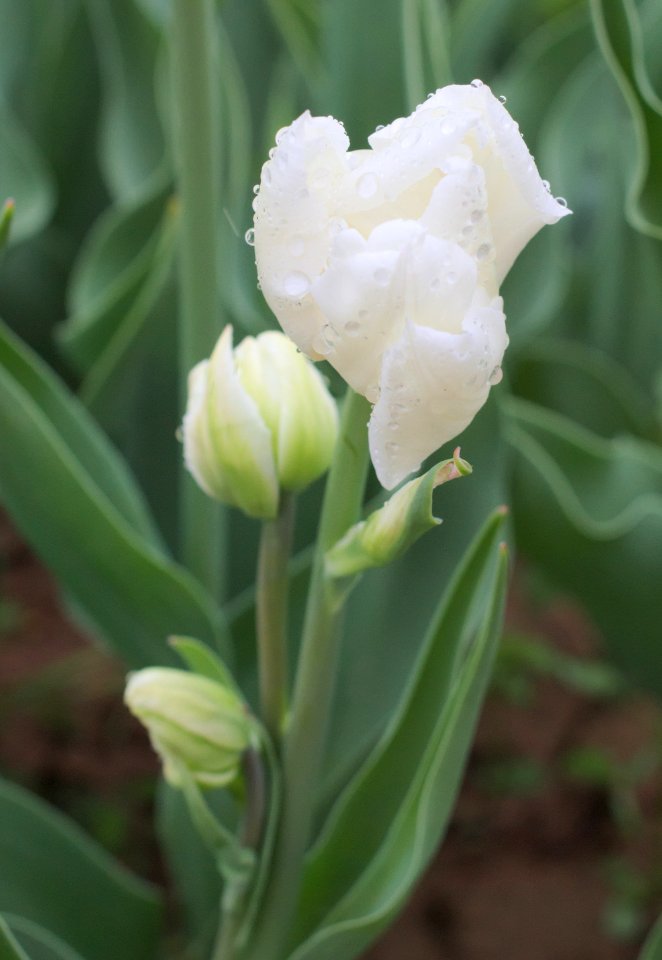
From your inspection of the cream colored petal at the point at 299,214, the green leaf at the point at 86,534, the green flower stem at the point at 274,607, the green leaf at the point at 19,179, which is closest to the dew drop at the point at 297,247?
the cream colored petal at the point at 299,214

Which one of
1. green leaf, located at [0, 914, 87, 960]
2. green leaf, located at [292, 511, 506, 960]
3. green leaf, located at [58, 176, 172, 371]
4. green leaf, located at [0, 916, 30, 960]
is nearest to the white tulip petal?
green leaf, located at [292, 511, 506, 960]

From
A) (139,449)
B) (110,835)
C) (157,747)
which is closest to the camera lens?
(157,747)

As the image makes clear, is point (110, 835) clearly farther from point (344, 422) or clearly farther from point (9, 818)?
point (344, 422)

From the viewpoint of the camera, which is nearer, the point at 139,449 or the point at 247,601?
the point at 247,601

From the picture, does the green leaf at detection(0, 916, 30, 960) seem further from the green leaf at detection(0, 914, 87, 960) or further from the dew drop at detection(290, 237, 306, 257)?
the dew drop at detection(290, 237, 306, 257)

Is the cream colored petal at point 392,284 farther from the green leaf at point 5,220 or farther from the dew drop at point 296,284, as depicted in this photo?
the green leaf at point 5,220

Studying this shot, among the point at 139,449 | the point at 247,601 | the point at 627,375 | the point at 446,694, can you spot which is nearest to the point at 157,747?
the point at 446,694
